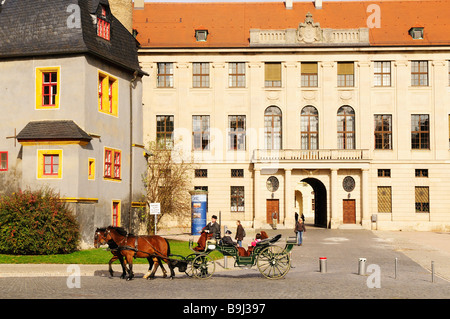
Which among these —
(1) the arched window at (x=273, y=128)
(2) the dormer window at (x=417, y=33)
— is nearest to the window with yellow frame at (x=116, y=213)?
(1) the arched window at (x=273, y=128)

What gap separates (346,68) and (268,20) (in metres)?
8.93

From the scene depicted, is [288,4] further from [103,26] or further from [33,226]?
[33,226]

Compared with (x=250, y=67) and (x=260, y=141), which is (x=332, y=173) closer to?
(x=260, y=141)

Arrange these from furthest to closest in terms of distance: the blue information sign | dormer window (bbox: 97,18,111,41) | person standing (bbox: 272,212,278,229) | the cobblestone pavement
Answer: person standing (bbox: 272,212,278,229) < the blue information sign < dormer window (bbox: 97,18,111,41) < the cobblestone pavement

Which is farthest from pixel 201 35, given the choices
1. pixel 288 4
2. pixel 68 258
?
pixel 68 258

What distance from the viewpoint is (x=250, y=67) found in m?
57.8

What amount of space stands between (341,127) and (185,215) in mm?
15888

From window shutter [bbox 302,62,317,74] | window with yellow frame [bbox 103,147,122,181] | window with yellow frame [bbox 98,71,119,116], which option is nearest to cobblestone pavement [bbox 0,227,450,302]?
window with yellow frame [bbox 103,147,122,181]

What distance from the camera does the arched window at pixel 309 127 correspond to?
57.5 m

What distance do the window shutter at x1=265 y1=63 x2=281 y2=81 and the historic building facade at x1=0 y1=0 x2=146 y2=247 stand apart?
24.1 metres

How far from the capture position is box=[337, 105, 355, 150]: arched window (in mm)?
57344

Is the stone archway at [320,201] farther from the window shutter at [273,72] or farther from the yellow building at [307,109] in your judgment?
the window shutter at [273,72]

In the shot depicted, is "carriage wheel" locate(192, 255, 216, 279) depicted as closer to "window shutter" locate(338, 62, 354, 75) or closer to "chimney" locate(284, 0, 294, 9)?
"window shutter" locate(338, 62, 354, 75)
